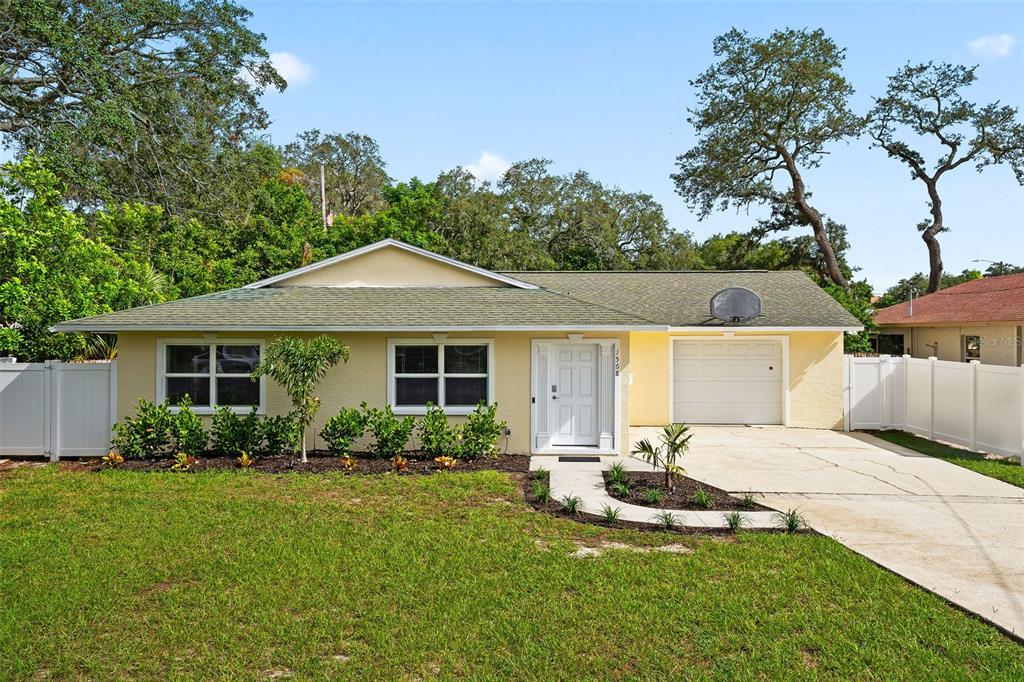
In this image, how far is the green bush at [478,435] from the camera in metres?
11.4

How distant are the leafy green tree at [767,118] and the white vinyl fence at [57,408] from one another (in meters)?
32.8

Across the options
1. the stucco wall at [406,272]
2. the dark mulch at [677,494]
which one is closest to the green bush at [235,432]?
the stucco wall at [406,272]

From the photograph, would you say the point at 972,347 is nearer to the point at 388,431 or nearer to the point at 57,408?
the point at 388,431

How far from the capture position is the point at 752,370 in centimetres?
1609

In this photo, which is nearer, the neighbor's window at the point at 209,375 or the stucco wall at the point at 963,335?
the neighbor's window at the point at 209,375

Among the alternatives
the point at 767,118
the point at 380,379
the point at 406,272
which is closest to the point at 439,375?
the point at 380,379

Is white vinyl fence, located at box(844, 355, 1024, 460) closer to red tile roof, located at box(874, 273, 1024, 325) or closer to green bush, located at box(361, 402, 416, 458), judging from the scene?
red tile roof, located at box(874, 273, 1024, 325)

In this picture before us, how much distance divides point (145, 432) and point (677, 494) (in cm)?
889

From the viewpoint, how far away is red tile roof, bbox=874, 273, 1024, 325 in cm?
2061

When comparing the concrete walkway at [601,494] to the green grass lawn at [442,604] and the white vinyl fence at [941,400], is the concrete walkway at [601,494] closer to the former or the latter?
the green grass lawn at [442,604]

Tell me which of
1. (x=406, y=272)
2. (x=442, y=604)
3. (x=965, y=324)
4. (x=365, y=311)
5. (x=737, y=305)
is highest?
(x=406, y=272)

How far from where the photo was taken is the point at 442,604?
5.38m

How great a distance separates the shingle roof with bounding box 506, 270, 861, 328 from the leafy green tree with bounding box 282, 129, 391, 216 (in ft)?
93.4

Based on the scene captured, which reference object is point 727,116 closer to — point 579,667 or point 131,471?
point 131,471
